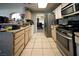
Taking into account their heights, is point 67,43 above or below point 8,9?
below

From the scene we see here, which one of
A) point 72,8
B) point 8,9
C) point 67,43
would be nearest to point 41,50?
point 67,43

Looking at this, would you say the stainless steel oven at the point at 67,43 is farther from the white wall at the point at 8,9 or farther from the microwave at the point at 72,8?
the white wall at the point at 8,9

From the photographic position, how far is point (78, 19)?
357 cm

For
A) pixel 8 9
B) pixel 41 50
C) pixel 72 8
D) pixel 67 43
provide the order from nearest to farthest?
1. pixel 67 43
2. pixel 72 8
3. pixel 41 50
4. pixel 8 9

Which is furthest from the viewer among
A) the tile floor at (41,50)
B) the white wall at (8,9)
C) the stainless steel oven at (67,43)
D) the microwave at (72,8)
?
the white wall at (8,9)

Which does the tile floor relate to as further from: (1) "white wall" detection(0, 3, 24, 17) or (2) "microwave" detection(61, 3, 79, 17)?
(1) "white wall" detection(0, 3, 24, 17)

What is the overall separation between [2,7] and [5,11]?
1.02 feet

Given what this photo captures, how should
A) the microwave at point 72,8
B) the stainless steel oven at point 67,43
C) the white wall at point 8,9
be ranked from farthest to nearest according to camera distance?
the white wall at point 8,9, the microwave at point 72,8, the stainless steel oven at point 67,43

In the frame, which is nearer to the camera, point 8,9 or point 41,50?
point 41,50

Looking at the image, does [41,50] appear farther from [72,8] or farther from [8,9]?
[8,9]

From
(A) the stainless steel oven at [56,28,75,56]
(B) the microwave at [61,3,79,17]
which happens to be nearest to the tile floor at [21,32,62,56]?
(A) the stainless steel oven at [56,28,75,56]

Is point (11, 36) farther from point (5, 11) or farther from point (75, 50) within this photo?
point (5, 11)

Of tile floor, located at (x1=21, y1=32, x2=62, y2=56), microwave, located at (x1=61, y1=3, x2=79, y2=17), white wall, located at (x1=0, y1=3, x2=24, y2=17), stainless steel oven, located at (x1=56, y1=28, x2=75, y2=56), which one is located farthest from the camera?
white wall, located at (x1=0, y1=3, x2=24, y2=17)

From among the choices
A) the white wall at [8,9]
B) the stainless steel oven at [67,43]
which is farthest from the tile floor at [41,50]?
the white wall at [8,9]
